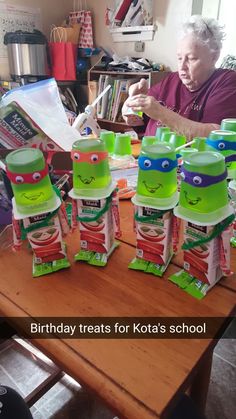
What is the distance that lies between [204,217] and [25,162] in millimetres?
312

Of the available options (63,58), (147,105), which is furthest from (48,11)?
(147,105)

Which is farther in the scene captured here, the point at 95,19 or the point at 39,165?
the point at 95,19

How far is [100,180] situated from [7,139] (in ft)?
1.20

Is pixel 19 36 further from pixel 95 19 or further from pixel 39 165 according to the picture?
pixel 39 165

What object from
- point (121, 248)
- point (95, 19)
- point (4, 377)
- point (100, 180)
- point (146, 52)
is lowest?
point (4, 377)

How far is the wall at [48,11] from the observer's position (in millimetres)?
2709

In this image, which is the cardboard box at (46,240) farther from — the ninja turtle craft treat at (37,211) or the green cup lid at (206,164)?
the green cup lid at (206,164)

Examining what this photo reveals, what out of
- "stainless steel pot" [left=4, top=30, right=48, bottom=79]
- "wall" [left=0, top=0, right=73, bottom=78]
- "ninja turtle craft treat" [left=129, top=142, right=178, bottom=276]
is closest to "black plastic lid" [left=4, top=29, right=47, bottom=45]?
"stainless steel pot" [left=4, top=30, right=48, bottom=79]

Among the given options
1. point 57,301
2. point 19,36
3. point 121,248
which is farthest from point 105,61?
point 57,301

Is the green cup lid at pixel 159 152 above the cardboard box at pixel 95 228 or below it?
above

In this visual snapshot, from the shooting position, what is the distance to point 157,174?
1.77 ft

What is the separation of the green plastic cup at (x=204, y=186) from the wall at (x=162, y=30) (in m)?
2.15

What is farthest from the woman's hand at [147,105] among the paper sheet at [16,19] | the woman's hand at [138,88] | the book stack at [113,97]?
the paper sheet at [16,19]

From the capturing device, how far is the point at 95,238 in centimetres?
62
